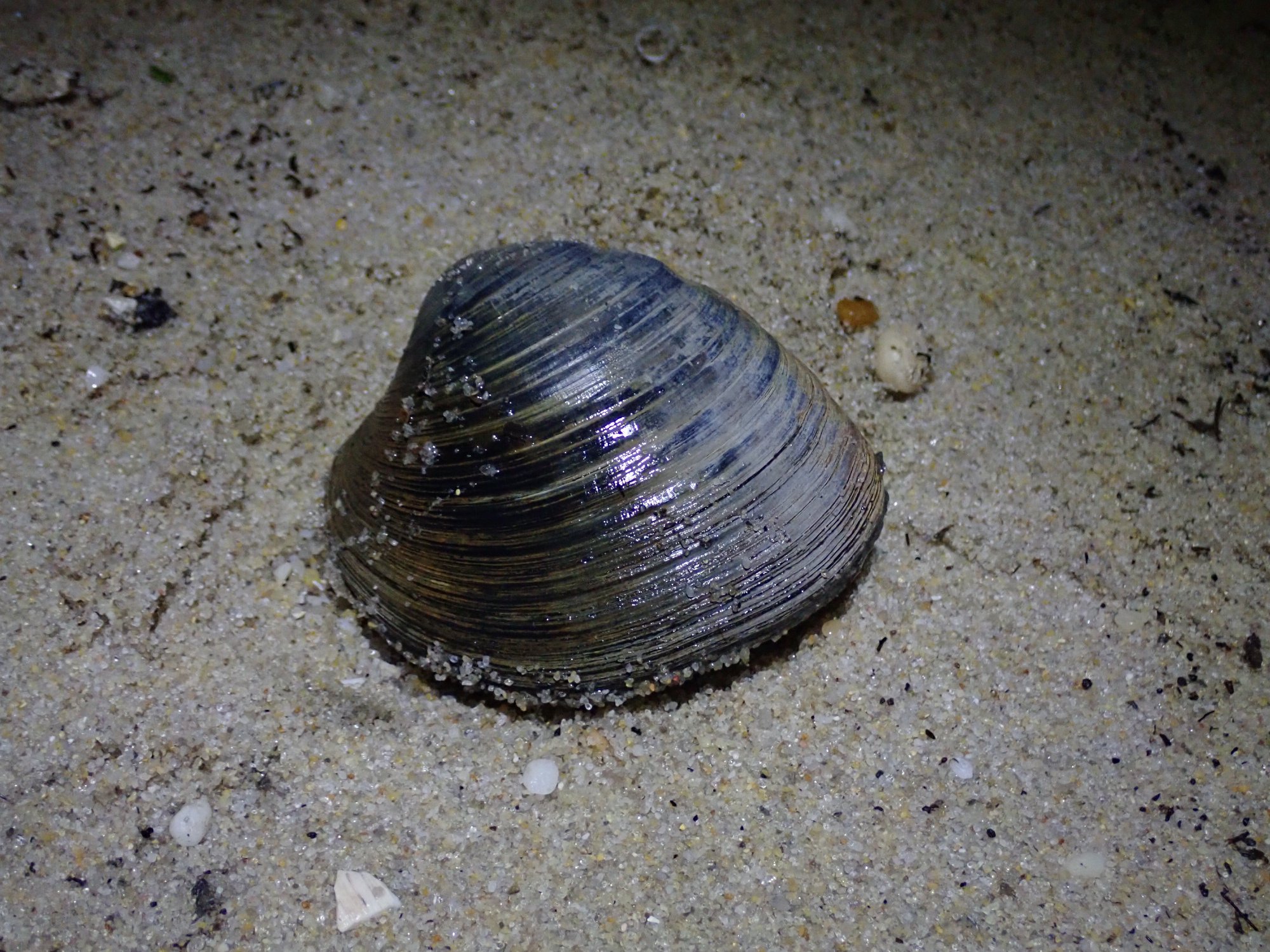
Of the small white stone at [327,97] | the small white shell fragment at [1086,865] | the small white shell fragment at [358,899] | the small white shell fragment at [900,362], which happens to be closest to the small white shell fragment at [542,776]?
the small white shell fragment at [358,899]

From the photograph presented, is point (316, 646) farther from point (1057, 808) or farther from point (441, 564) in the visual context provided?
point (1057, 808)

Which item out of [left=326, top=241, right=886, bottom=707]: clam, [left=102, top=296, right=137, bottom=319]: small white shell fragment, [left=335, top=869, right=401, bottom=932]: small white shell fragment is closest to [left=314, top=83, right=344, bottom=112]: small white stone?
[left=102, top=296, right=137, bottom=319]: small white shell fragment

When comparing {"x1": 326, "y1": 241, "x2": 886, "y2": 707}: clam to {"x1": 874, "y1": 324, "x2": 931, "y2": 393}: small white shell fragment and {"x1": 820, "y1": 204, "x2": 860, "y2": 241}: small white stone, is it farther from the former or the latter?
{"x1": 820, "y1": 204, "x2": 860, "y2": 241}: small white stone

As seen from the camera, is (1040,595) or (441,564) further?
(1040,595)

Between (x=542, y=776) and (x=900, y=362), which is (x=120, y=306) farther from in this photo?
(x=900, y=362)

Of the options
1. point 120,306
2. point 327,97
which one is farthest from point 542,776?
point 327,97

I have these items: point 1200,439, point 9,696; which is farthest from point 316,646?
point 1200,439
